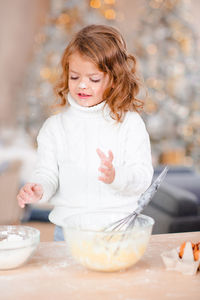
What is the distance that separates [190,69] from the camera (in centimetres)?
649

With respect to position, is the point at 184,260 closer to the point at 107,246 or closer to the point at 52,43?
the point at 107,246

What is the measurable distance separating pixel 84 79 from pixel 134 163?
11.5 inches

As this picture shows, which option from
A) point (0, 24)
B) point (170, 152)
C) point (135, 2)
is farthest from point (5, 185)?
point (135, 2)

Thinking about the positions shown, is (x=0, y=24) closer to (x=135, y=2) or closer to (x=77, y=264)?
(x=135, y=2)

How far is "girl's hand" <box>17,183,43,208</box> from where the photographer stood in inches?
46.3

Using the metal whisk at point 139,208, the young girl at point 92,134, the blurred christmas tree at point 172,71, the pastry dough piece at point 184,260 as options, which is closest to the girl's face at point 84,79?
the young girl at point 92,134

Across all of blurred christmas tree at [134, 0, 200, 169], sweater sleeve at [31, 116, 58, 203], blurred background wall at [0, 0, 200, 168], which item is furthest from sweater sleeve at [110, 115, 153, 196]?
blurred christmas tree at [134, 0, 200, 169]

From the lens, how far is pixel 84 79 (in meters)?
1.40

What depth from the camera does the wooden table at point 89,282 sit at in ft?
2.98

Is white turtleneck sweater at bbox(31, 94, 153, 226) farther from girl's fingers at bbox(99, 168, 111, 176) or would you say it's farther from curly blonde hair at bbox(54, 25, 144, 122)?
girl's fingers at bbox(99, 168, 111, 176)

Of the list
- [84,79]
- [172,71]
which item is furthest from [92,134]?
[172,71]

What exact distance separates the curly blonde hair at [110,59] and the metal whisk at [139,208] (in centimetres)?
44

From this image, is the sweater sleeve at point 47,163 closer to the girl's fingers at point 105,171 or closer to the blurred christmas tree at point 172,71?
the girl's fingers at point 105,171

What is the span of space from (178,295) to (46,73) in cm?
567
